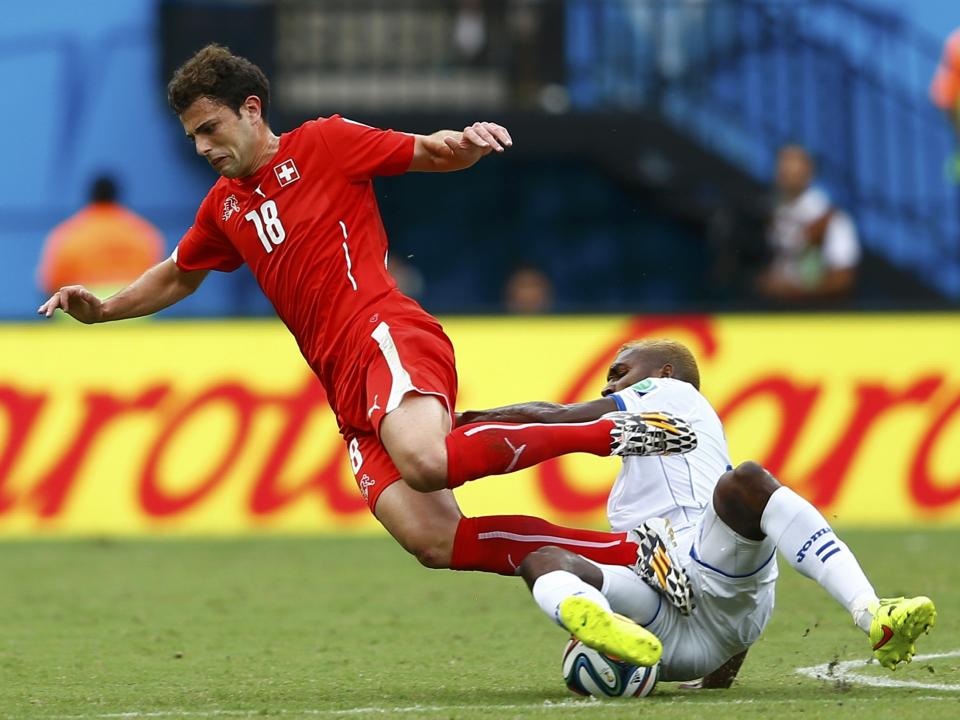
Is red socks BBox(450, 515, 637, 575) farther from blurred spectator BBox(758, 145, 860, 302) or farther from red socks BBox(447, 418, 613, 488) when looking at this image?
blurred spectator BBox(758, 145, 860, 302)

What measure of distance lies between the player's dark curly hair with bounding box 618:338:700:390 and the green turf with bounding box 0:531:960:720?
45.3 inches

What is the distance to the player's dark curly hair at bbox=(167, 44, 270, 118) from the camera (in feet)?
22.7

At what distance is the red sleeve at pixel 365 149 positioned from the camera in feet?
22.8

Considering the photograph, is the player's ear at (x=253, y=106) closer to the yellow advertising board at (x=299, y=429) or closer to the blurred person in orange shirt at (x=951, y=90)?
the yellow advertising board at (x=299, y=429)

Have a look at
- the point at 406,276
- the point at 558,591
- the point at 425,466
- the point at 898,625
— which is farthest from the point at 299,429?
the point at 898,625

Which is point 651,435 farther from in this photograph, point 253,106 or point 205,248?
point 205,248

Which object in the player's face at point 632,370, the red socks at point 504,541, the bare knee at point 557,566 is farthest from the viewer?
the player's face at point 632,370

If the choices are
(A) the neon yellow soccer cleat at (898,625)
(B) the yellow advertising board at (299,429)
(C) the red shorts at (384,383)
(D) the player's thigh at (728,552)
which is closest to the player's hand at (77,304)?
(C) the red shorts at (384,383)

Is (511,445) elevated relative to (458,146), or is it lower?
lower

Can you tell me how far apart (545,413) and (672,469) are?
0.50 meters

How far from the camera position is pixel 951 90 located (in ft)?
55.1

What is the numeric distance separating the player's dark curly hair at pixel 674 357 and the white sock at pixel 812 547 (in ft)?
2.81

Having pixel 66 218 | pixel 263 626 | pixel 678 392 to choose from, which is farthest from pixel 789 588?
pixel 66 218

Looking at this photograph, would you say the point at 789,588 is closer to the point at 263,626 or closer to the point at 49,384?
the point at 263,626
